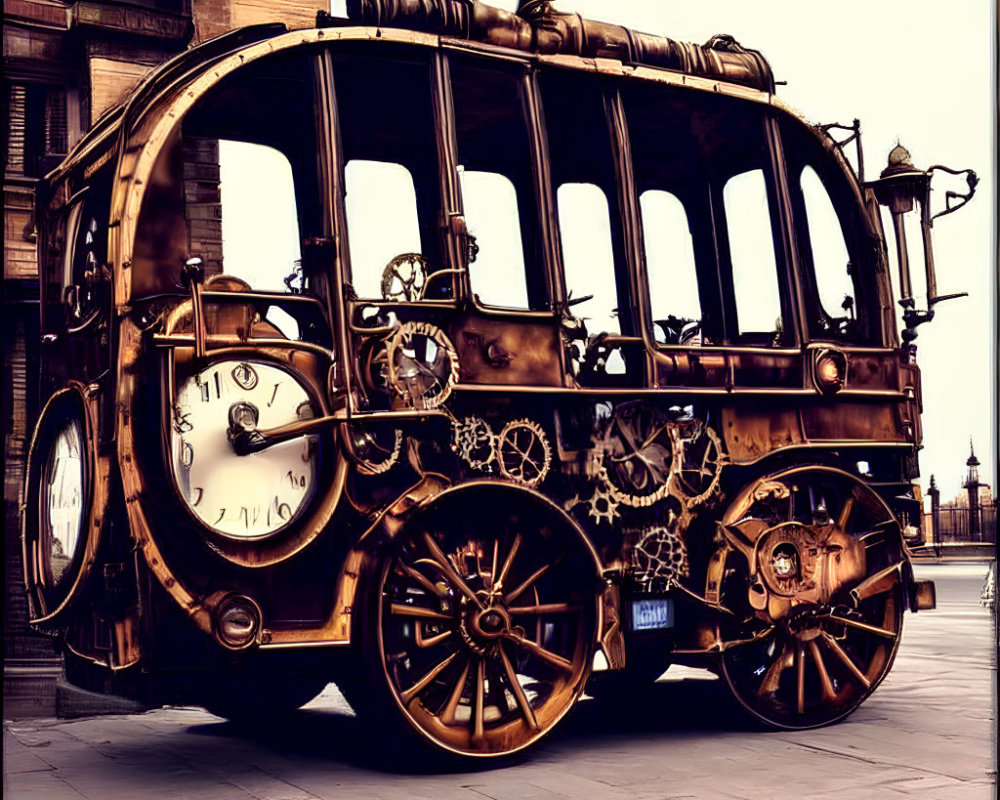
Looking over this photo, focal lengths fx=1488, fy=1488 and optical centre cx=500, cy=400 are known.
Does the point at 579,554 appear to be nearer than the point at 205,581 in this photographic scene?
No

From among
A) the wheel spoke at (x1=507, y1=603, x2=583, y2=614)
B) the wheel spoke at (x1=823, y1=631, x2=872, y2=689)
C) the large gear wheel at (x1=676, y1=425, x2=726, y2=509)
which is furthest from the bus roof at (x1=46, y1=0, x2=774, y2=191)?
the wheel spoke at (x1=823, y1=631, x2=872, y2=689)

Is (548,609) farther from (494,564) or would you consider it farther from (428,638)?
(428,638)

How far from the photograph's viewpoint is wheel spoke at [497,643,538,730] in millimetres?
7332

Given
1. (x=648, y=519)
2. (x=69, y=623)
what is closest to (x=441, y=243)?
(x=648, y=519)

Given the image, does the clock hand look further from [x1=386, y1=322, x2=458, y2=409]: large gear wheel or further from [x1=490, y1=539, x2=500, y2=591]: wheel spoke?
[x1=490, y1=539, x2=500, y2=591]: wheel spoke

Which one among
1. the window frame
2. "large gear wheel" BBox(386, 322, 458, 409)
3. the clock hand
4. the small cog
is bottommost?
the small cog

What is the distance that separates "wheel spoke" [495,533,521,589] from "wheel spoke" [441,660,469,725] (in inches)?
16.9

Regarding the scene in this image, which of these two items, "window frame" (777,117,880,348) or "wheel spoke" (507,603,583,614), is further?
"window frame" (777,117,880,348)

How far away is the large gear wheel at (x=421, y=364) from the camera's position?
281 inches

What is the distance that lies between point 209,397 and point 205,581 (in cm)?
82

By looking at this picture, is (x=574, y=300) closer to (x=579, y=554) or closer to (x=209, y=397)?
(x=579, y=554)

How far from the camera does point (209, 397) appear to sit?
6648 mm

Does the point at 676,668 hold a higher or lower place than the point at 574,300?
lower

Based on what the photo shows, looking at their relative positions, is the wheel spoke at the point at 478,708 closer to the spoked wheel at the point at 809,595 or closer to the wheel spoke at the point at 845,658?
the spoked wheel at the point at 809,595
